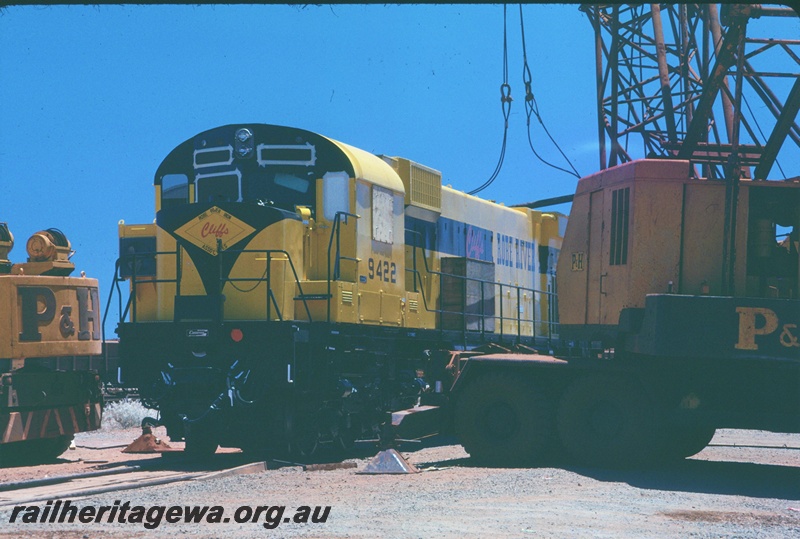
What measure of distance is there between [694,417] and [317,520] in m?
5.48

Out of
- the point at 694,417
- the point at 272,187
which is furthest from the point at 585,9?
the point at 694,417

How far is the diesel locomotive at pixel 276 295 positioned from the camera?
46.5ft

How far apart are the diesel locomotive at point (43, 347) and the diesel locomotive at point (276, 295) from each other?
1.11 m

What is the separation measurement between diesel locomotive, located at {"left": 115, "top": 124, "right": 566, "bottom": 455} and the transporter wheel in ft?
7.84

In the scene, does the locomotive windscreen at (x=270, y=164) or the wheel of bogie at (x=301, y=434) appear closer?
the wheel of bogie at (x=301, y=434)

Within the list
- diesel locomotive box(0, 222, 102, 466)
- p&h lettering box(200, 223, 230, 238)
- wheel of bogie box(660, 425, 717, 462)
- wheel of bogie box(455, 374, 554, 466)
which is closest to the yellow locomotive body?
p&h lettering box(200, 223, 230, 238)

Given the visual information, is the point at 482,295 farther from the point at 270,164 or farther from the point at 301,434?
the point at 301,434

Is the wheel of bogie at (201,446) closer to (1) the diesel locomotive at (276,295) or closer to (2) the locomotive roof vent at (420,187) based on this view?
(1) the diesel locomotive at (276,295)

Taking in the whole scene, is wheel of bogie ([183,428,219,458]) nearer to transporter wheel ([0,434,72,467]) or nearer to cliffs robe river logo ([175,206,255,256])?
transporter wheel ([0,434,72,467])

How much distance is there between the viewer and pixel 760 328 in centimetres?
1182

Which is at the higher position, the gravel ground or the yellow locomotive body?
the yellow locomotive body

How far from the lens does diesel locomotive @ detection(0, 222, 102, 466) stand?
1541cm

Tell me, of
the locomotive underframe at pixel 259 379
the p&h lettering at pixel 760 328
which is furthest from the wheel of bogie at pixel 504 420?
the p&h lettering at pixel 760 328

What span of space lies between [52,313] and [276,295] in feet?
12.6
